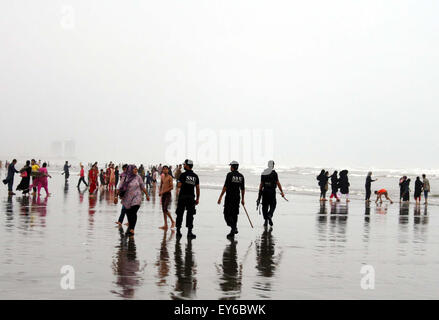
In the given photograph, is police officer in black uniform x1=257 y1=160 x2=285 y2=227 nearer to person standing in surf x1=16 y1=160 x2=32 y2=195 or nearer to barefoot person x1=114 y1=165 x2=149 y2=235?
barefoot person x1=114 y1=165 x2=149 y2=235

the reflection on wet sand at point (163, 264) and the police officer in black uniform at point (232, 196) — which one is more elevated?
the police officer in black uniform at point (232, 196)

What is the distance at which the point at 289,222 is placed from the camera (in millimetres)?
18781

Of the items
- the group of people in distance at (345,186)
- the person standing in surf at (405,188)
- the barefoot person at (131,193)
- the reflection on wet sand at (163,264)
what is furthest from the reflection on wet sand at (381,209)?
the reflection on wet sand at (163,264)

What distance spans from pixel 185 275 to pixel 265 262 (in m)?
2.03

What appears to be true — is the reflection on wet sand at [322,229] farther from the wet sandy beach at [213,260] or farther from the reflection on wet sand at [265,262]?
the reflection on wet sand at [265,262]

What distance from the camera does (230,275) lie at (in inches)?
351

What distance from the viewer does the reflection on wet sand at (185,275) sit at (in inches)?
294

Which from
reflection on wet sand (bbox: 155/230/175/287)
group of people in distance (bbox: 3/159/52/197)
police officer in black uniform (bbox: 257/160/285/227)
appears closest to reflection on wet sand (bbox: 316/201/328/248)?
police officer in black uniform (bbox: 257/160/285/227)

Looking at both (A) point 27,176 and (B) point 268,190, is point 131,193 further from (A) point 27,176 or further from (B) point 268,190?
(A) point 27,176

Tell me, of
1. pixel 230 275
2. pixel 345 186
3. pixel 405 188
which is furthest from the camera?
pixel 405 188

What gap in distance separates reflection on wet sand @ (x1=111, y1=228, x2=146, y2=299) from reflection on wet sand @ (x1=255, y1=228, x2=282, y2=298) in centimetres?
167

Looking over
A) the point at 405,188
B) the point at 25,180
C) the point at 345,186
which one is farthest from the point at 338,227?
the point at 405,188

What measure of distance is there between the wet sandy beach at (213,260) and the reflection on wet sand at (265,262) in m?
0.02

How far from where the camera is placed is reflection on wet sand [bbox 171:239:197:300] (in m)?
7.47
